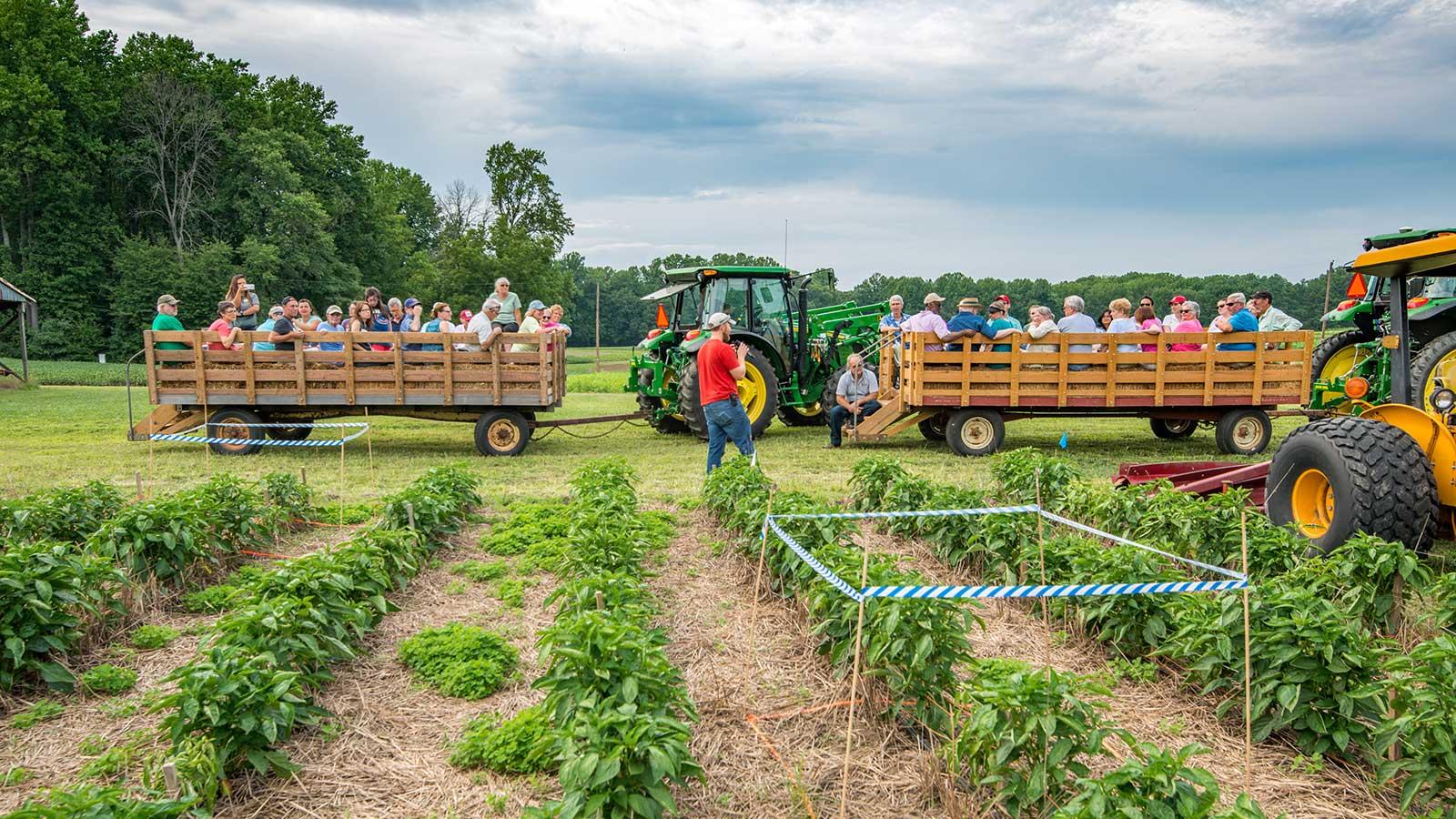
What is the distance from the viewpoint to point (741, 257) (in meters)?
39.8

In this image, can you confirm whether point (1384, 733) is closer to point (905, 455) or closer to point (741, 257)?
point (905, 455)

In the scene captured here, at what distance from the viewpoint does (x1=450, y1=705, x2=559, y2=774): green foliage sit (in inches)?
136

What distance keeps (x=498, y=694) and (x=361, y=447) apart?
902 centimetres

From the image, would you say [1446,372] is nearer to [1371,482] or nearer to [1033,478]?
[1371,482]

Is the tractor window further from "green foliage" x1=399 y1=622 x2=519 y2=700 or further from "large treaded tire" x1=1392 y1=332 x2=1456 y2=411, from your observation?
"green foliage" x1=399 y1=622 x2=519 y2=700

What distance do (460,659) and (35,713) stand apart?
1803 mm

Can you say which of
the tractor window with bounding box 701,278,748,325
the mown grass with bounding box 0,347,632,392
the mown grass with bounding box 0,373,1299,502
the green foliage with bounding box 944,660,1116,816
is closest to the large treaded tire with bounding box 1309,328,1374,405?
the mown grass with bounding box 0,373,1299,502

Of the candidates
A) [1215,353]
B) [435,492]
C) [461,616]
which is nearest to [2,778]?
[461,616]

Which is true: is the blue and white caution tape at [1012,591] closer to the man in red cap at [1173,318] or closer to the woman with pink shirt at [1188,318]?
the woman with pink shirt at [1188,318]

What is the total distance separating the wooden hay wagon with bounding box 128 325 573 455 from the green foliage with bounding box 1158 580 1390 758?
859 cm

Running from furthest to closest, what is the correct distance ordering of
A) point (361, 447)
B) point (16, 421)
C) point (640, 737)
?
point (16, 421) → point (361, 447) → point (640, 737)

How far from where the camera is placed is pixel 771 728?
3.90 meters

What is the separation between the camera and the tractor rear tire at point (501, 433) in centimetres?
1139

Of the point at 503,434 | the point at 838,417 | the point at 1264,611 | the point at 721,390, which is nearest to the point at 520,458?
the point at 503,434
